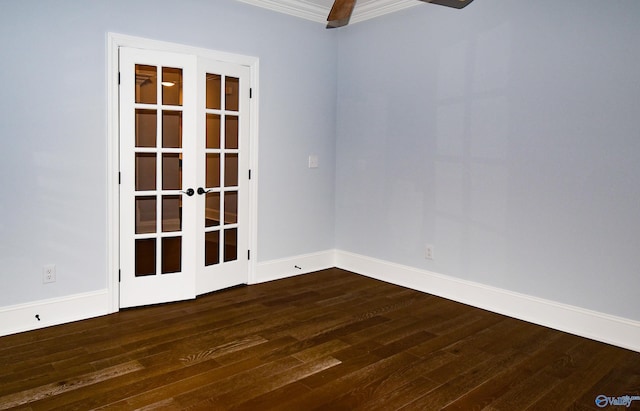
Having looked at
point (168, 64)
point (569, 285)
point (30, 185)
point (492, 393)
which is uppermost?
point (168, 64)

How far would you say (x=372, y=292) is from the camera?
4.45 m

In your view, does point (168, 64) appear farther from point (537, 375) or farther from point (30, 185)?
point (537, 375)

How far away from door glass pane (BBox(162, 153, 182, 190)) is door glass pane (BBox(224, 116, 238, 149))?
20.4 inches

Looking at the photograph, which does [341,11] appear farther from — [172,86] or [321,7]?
[321,7]

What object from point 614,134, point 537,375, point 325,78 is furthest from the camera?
point 325,78

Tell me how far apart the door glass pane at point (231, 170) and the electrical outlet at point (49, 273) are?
5.08 feet

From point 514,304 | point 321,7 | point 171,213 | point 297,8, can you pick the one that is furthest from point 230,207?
point 514,304

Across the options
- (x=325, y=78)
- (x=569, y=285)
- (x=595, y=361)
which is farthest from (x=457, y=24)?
(x=595, y=361)

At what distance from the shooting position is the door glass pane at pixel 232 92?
432cm

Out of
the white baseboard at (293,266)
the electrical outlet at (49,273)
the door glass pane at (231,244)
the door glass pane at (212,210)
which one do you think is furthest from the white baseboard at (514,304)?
the electrical outlet at (49,273)

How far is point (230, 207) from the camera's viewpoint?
14.6 ft

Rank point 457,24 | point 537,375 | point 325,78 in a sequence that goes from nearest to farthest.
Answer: point 537,375 < point 457,24 < point 325,78

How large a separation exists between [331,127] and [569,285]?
9.25 ft

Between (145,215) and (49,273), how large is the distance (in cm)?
79
